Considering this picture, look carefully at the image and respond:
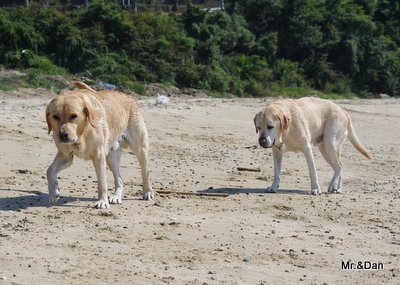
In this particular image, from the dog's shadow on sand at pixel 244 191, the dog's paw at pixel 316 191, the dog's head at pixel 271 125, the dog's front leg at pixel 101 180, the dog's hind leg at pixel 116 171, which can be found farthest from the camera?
the dog's paw at pixel 316 191

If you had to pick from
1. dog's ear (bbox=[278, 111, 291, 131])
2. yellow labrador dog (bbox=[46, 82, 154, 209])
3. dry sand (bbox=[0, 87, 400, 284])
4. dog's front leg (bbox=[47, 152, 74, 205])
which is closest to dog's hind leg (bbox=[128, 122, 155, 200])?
yellow labrador dog (bbox=[46, 82, 154, 209])

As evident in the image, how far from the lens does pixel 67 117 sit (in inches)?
368

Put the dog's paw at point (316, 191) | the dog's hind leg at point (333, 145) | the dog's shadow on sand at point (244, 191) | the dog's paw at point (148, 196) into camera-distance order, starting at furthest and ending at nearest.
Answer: the dog's hind leg at point (333, 145) → the dog's paw at point (316, 191) → the dog's shadow on sand at point (244, 191) → the dog's paw at point (148, 196)

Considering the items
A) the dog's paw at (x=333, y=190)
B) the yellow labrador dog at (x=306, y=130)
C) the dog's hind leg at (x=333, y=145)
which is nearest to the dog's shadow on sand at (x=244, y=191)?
the yellow labrador dog at (x=306, y=130)

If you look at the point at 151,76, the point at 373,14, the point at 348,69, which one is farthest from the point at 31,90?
the point at 373,14

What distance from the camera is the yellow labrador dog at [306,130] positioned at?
1205 centimetres

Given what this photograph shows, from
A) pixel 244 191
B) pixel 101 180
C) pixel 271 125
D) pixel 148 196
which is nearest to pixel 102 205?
pixel 101 180

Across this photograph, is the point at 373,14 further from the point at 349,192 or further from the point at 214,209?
the point at 214,209

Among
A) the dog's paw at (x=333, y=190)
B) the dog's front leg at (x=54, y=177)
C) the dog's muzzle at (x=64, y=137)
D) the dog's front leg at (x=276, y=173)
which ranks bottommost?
the dog's paw at (x=333, y=190)

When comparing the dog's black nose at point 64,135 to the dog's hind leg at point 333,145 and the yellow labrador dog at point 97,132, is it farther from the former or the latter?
the dog's hind leg at point 333,145

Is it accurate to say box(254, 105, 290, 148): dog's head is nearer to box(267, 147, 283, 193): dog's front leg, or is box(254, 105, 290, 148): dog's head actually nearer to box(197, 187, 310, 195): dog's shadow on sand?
box(267, 147, 283, 193): dog's front leg

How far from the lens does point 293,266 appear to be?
811cm

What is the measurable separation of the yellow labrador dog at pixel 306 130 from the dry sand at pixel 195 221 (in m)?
0.38

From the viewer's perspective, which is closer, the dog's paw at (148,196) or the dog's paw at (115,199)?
the dog's paw at (115,199)
